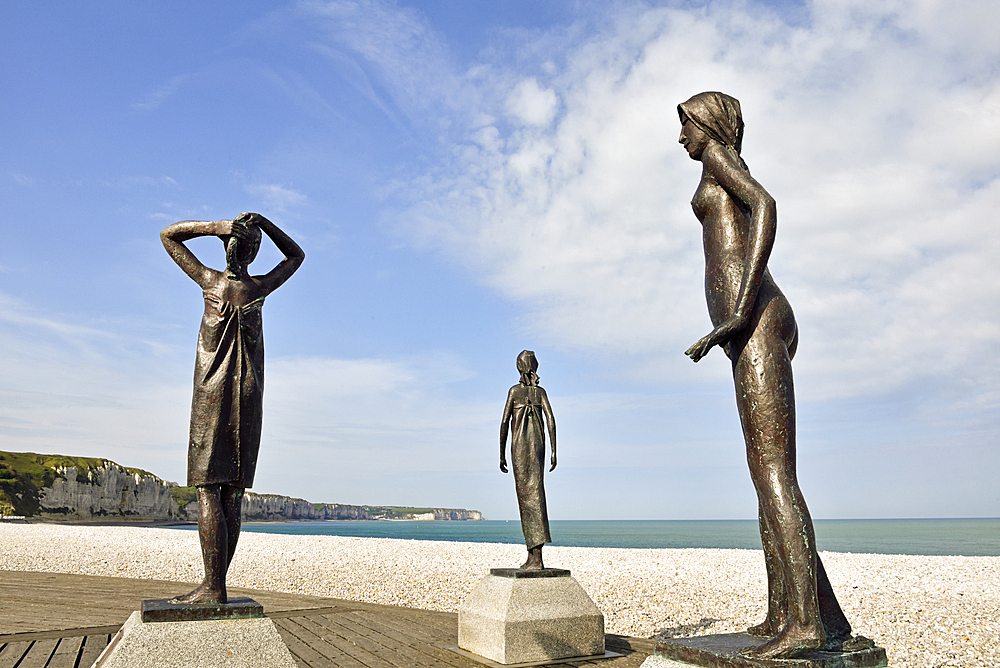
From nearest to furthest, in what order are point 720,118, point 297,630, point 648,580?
point 720,118, point 297,630, point 648,580

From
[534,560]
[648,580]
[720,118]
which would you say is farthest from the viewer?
[648,580]

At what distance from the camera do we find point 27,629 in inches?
269

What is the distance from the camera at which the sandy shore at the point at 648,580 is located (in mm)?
8422

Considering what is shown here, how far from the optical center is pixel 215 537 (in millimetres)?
4070

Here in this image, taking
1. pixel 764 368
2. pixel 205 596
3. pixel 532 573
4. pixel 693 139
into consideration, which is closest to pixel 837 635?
pixel 764 368

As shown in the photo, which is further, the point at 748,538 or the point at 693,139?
the point at 748,538

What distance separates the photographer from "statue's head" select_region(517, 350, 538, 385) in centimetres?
764

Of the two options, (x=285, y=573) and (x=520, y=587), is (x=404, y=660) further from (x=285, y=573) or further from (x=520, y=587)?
(x=285, y=573)

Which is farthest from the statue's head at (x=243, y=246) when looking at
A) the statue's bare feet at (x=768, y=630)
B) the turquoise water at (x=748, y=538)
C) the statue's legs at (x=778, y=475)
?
the turquoise water at (x=748, y=538)

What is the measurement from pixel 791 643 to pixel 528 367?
5.38 m

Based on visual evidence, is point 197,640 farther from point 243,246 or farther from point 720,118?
point 720,118

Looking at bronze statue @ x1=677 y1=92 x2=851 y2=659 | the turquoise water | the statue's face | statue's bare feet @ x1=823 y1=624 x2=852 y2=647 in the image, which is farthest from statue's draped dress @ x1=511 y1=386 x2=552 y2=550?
the turquoise water

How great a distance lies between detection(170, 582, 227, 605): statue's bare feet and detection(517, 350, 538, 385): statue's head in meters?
4.28

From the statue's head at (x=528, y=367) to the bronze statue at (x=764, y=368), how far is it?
463cm
